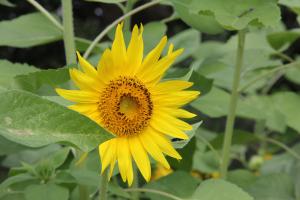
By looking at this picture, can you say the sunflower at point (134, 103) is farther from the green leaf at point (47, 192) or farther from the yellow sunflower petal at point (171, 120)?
the green leaf at point (47, 192)

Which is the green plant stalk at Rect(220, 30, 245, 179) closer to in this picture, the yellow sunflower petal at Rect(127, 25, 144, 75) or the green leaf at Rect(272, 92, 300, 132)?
the green leaf at Rect(272, 92, 300, 132)

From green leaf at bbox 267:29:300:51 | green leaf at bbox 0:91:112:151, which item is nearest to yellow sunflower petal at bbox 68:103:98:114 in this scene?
green leaf at bbox 0:91:112:151

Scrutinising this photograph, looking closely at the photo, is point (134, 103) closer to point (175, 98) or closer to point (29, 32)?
point (175, 98)

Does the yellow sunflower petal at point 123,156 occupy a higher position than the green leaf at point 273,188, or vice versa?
the yellow sunflower petal at point 123,156

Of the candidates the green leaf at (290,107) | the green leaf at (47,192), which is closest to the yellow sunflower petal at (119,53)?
the green leaf at (47,192)

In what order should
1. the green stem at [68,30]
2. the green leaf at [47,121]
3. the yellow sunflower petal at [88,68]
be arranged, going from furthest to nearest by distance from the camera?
the green stem at [68,30] < the yellow sunflower petal at [88,68] < the green leaf at [47,121]

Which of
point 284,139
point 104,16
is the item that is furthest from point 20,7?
point 284,139

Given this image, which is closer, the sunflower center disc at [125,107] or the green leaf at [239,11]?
the sunflower center disc at [125,107]
